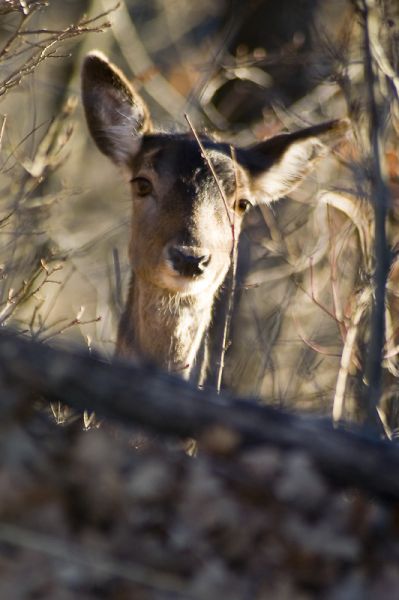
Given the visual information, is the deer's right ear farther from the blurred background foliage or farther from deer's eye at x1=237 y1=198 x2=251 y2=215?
deer's eye at x1=237 y1=198 x2=251 y2=215

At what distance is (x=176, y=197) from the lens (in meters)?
7.55

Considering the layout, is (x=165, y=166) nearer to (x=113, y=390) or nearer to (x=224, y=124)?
(x=224, y=124)

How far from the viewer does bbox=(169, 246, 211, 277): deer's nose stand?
7.02 metres

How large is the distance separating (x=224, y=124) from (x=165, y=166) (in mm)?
3273

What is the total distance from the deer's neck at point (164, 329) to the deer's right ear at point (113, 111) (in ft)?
4.22

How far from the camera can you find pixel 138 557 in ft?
6.53

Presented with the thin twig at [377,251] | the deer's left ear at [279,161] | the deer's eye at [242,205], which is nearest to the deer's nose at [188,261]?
the deer's eye at [242,205]

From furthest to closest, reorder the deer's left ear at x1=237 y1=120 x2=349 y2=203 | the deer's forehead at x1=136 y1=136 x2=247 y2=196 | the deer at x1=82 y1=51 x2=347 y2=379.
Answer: the deer's left ear at x1=237 y1=120 x2=349 y2=203 < the deer's forehead at x1=136 y1=136 x2=247 y2=196 < the deer at x1=82 y1=51 x2=347 y2=379

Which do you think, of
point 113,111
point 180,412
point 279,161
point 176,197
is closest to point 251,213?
point 279,161

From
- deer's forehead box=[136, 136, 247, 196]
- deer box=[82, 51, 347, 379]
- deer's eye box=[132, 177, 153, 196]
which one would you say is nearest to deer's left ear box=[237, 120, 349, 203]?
deer box=[82, 51, 347, 379]

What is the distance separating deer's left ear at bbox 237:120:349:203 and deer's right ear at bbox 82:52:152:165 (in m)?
0.74

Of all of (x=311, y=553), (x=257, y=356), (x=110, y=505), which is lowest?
(x=257, y=356)

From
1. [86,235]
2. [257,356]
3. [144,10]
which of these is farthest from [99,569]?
[144,10]

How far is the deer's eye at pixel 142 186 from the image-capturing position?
7857 millimetres
